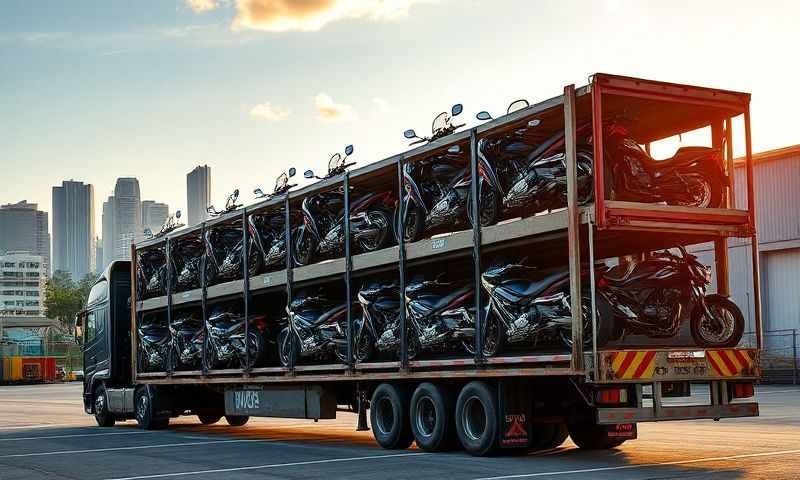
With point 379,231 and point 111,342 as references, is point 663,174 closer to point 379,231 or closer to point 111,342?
Answer: point 379,231

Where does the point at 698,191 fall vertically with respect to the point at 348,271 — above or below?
above

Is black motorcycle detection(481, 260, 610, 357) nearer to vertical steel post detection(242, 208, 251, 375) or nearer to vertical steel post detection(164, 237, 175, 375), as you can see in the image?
vertical steel post detection(242, 208, 251, 375)

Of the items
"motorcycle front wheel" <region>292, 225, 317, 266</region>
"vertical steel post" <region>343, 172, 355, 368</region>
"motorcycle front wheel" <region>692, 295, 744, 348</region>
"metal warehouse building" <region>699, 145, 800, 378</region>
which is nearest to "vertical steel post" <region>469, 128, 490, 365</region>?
"motorcycle front wheel" <region>692, 295, 744, 348</region>

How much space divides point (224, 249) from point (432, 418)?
7.41 meters

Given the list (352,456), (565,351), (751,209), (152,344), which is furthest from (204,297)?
(751,209)

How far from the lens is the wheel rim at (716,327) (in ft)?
44.5

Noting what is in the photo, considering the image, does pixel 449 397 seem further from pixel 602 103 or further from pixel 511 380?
pixel 602 103

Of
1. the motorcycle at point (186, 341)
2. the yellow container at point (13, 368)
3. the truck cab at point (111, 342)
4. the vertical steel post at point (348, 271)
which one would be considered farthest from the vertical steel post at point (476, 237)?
the yellow container at point (13, 368)

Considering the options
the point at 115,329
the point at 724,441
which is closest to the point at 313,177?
the point at 724,441

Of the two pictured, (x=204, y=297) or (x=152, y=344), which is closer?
(x=204, y=297)

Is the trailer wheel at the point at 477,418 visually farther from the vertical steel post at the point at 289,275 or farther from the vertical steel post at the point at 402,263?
the vertical steel post at the point at 289,275

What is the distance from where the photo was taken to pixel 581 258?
12.9 meters

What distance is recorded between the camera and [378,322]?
16.4 m

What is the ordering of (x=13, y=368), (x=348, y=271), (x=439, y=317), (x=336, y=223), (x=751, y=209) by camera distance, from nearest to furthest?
(x=751, y=209) → (x=439, y=317) → (x=348, y=271) → (x=336, y=223) → (x=13, y=368)
